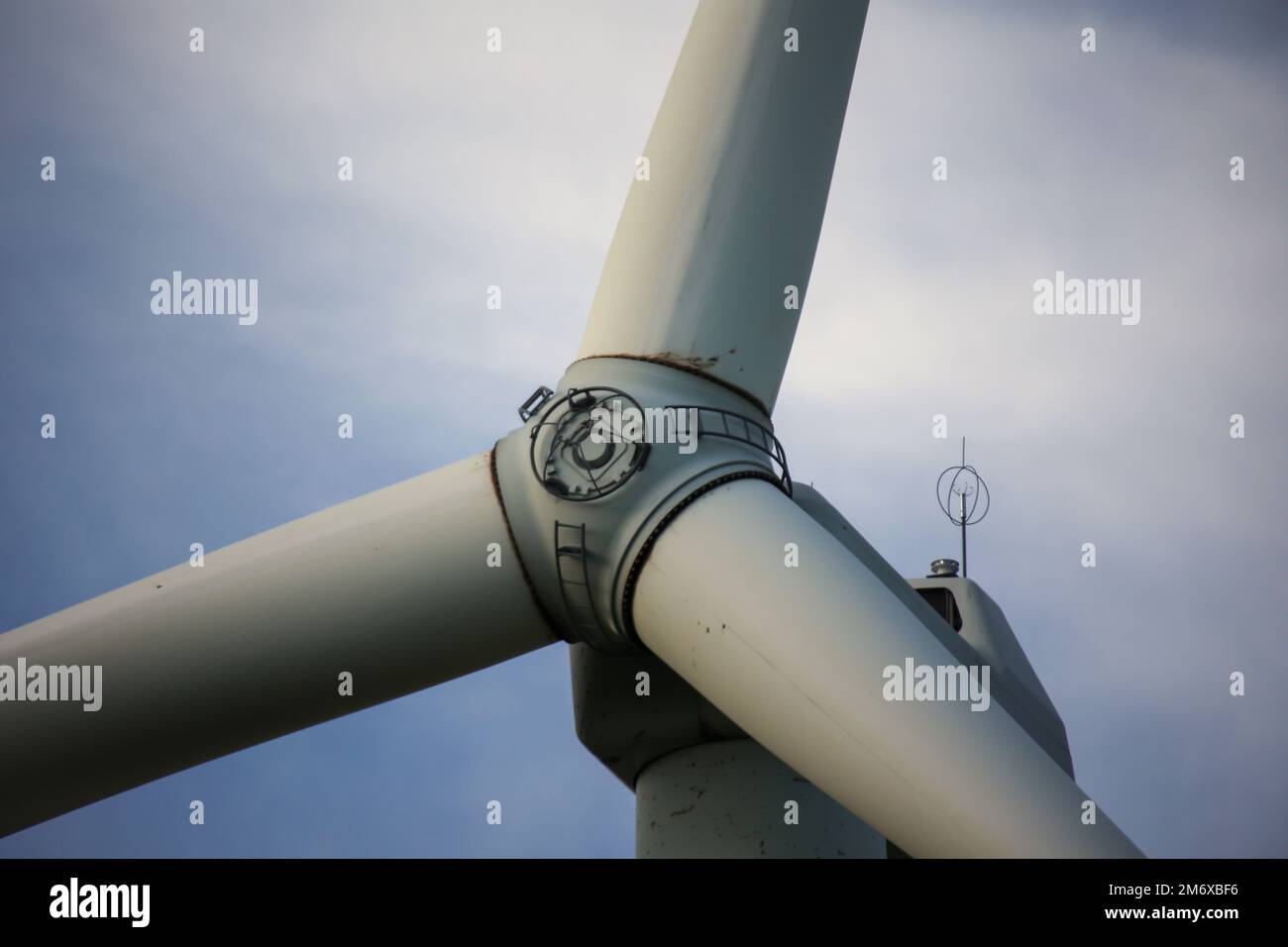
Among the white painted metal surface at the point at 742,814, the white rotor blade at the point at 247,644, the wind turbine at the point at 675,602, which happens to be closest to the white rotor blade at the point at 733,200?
the wind turbine at the point at 675,602

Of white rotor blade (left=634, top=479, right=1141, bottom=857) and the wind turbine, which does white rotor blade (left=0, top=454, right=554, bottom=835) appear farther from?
white rotor blade (left=634, top=479, right=1141, bottom=857)

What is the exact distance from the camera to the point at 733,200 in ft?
40.8

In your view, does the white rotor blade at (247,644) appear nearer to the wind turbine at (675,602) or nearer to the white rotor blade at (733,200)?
the wind turbine at (675,602)

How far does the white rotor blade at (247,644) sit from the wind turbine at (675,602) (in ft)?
0.06

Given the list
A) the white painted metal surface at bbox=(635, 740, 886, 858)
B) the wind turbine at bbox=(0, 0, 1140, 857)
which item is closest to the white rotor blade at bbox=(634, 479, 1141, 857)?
the wind turbine at bbox=(0, 0, 1140, 857)

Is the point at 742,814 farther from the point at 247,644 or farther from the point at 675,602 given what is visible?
the point at 247,644

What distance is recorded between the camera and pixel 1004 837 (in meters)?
9.42

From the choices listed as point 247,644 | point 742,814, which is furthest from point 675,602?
point 247,644

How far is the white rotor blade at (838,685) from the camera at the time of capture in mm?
9531

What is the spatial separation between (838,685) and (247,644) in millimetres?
3715

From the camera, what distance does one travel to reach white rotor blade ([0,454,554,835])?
10625 mm
